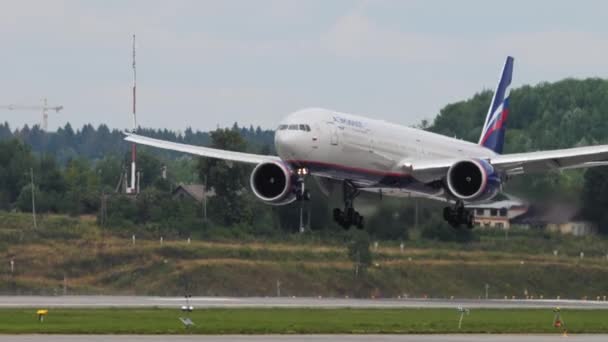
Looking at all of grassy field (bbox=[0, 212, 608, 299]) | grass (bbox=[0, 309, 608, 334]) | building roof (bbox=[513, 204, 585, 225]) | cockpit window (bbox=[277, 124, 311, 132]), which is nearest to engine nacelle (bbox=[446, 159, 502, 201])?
grass (bbox=[0, 309, 608, 334])

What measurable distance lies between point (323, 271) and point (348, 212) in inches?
1079

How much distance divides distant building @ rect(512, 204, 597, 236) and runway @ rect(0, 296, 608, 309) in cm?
425

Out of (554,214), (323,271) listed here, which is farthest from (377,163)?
(323,271)

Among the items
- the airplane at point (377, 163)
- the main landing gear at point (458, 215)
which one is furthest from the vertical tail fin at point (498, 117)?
the main landing gear at point (458, 215)

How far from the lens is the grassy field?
4173 inches

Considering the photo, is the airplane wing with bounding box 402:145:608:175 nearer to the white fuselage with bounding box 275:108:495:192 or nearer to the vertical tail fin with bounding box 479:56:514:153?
the white fuselage with bounding box 275:108:495:192

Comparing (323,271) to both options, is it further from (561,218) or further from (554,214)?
(554,214)

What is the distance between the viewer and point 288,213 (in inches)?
4090

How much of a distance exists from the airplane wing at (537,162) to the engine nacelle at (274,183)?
5.47 metres

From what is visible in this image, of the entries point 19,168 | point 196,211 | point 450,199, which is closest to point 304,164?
point 450,199

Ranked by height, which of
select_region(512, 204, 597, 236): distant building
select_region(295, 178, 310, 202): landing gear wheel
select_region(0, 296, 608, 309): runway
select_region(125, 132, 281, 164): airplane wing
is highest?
select_region(125, 132, 281, 164): airplane wing

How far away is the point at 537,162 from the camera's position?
266ft

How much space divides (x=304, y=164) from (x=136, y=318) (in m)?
10.6

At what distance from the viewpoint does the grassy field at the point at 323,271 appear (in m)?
106
